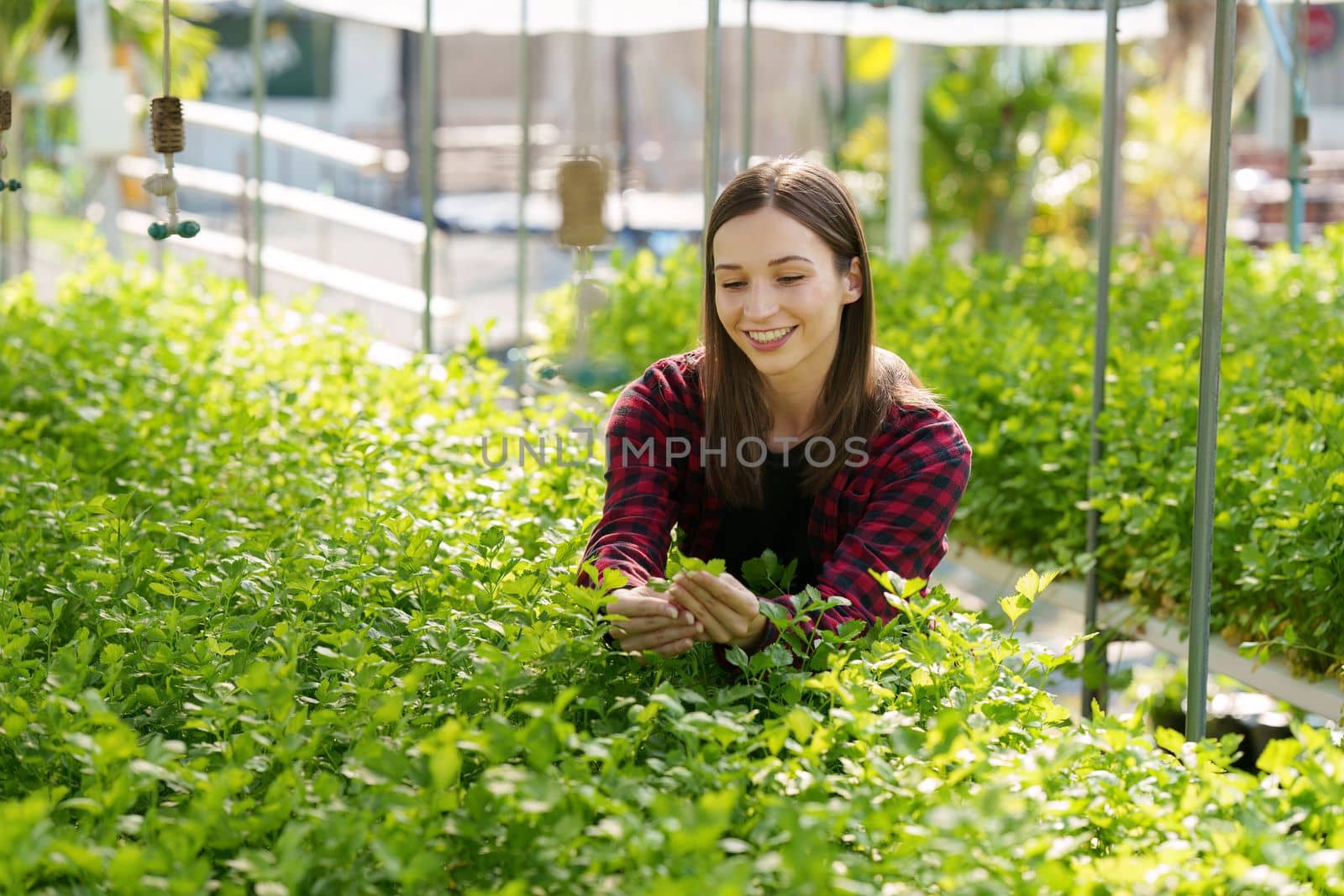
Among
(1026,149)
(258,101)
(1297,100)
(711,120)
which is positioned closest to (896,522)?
(711,120)

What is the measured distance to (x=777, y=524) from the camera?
244 centimetres

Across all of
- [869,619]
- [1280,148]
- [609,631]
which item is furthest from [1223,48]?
[1280,148]

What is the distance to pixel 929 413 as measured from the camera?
2.38 meters

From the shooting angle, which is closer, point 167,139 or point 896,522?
point 896,522

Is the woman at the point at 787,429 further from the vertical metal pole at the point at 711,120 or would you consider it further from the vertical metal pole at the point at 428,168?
the vertical metal pole at the point at 428,168

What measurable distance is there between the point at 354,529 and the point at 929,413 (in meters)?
0.99

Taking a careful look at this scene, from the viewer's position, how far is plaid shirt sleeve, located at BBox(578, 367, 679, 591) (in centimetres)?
225

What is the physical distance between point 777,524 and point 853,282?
0.37 metres

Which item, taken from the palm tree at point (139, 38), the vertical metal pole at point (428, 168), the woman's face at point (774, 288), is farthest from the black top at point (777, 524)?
the palm tree at point (139, 38)

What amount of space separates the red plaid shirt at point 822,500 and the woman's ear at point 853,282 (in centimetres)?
18

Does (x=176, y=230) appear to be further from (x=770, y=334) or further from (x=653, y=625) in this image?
(x=653, y=625)

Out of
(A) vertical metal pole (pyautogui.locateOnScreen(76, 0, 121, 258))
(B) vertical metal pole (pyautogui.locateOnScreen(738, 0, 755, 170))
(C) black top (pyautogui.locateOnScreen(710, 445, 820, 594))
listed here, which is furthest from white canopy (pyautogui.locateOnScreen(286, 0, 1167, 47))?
(C) black top (pyautogui.locateOnScreen(710, 445, 820, 594))

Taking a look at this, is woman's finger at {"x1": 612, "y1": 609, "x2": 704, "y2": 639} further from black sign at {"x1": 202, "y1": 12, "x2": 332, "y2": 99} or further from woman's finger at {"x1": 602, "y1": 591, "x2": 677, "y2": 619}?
black sign at {"x1": 202, "y1": 12, "x2": 332, "y2": 99}

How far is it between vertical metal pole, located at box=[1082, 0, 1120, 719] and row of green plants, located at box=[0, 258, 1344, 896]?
50.0 inches
